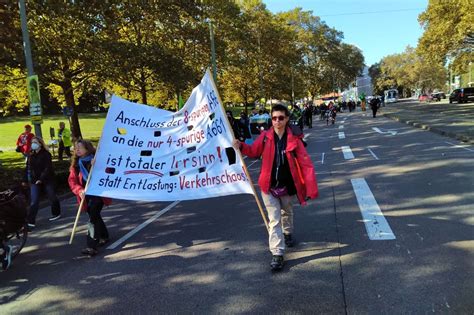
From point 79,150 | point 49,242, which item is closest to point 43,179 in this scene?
point 49,242

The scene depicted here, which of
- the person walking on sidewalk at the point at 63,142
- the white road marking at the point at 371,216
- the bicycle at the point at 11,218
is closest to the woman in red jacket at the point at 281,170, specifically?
the white road marking at the point at 371,216

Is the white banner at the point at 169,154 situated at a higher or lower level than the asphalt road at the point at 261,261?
higher

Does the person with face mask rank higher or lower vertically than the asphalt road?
higher

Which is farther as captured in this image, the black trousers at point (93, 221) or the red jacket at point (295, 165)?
the black trousers at point (93, 221)

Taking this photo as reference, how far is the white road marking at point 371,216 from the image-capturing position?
18.8 ft

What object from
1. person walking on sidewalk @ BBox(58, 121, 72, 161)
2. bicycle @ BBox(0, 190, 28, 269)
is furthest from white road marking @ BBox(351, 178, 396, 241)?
person walking on sidewalk @ BBox(58, 121, 72, 161)

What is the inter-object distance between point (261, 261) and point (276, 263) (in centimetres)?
36

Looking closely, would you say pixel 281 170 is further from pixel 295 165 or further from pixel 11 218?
pixel 11 218

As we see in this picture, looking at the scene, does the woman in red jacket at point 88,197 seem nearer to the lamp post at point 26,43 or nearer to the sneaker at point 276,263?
the sneaker at point 276,263

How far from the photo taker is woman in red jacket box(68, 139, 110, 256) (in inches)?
235

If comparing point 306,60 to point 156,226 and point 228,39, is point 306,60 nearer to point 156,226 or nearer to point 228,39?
point 228,39

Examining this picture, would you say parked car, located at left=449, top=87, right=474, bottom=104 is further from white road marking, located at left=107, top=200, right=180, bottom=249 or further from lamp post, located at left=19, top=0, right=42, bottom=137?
white road marking, located at left=107, top=200, right=180, bottom=249

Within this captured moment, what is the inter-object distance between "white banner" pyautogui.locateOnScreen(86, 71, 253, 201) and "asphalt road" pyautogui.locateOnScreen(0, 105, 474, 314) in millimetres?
828

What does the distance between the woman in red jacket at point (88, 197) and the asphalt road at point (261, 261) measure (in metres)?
0.27
